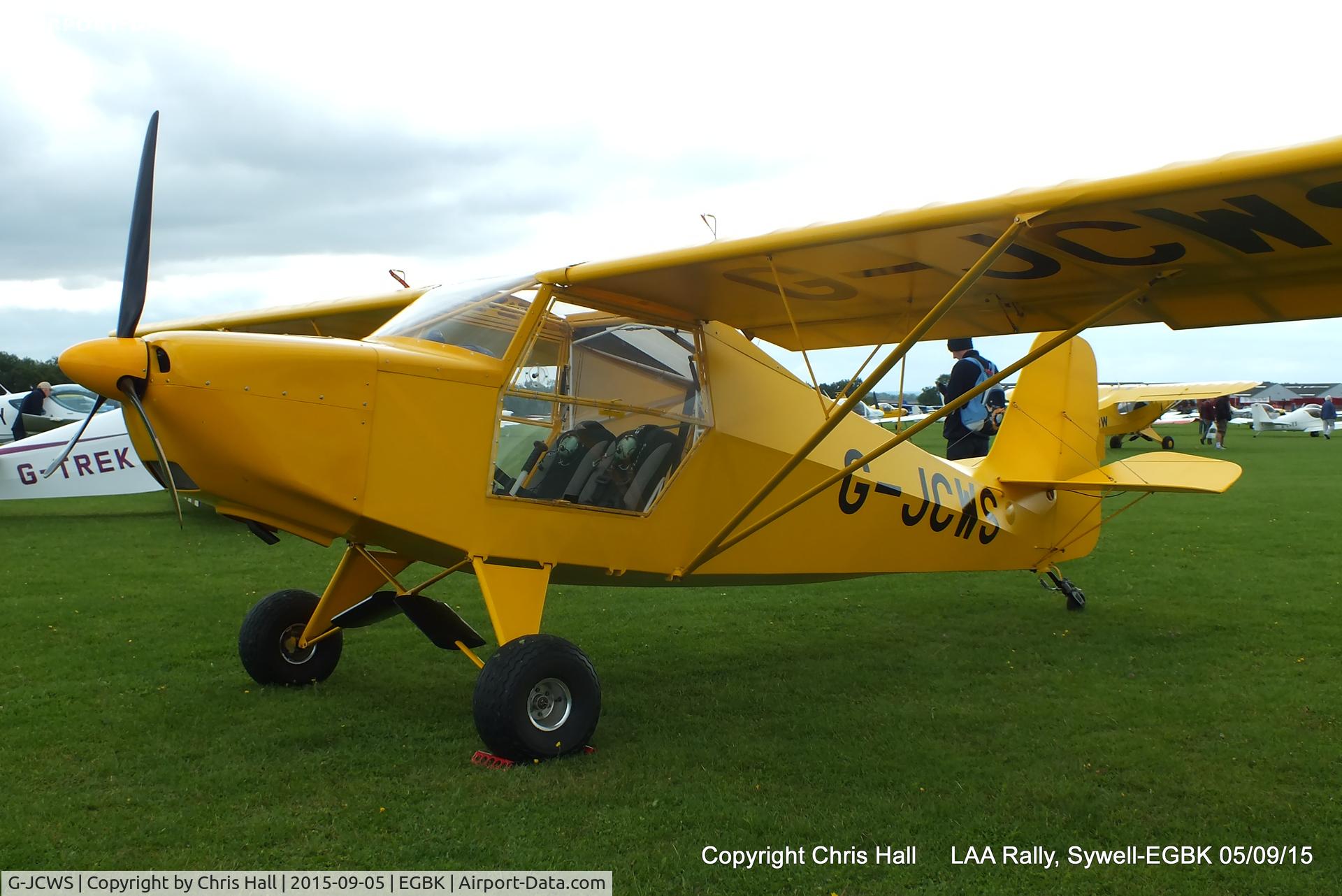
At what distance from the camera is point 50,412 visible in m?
25.0

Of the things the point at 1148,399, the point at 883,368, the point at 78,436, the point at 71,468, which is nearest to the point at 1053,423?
the point at 883,368

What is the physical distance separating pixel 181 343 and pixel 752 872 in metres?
3.14

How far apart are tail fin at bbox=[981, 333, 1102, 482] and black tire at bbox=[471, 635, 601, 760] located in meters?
4.09

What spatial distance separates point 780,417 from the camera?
570cm

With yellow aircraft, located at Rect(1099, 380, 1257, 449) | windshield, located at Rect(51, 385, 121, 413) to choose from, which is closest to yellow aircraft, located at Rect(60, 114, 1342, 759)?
yellow aircraft, located at Rect(1099, 380, 1257, 449)

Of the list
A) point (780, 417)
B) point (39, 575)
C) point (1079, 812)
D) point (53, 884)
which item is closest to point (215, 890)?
point (53, 884)

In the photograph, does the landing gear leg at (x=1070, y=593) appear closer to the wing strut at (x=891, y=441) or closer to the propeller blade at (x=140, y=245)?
the wing strut at (x=891, y=441)

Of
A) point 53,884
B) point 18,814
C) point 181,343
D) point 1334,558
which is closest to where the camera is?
point 53,884

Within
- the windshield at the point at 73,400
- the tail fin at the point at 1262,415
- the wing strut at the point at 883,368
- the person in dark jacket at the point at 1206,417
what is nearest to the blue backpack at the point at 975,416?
the wing strut at the point at 883,368

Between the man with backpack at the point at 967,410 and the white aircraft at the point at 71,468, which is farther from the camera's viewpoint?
the white aircraft at the point at 71,468

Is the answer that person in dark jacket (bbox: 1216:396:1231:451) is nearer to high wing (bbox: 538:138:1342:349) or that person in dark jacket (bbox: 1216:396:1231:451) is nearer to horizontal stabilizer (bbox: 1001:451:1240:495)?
horizontal stabilizer (bbox: 1001:451:1240:495)

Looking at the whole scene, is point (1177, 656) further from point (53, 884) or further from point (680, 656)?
point (53, 884)

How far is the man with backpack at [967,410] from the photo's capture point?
27.4 ft

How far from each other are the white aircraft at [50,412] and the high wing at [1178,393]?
25581mm
